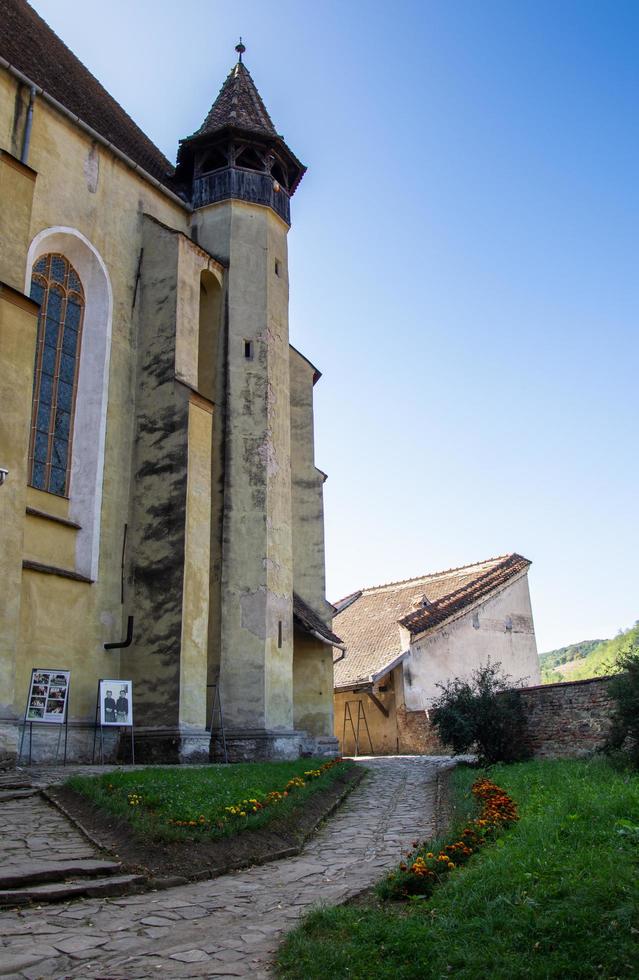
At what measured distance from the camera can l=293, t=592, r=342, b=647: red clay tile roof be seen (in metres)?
20.0

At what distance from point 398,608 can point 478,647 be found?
5353 millimetres

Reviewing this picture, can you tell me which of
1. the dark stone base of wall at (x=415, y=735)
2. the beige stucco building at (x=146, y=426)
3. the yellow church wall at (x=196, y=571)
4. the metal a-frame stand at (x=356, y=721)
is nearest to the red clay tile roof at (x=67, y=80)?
the beige stucco building at (x=146, y=426)

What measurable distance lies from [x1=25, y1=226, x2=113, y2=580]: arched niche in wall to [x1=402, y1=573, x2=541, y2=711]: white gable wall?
13784mm

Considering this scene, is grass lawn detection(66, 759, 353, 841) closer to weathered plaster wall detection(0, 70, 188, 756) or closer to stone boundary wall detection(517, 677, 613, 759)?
weathered plaster wall detection(0, 70, 188, 756)

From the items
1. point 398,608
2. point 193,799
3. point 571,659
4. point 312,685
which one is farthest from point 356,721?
point 571,659

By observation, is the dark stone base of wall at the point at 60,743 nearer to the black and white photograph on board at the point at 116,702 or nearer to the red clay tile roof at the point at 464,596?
the black and white photograph on board at the point at 116,702

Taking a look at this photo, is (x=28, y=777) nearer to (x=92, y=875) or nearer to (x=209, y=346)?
(x=92, y=875)

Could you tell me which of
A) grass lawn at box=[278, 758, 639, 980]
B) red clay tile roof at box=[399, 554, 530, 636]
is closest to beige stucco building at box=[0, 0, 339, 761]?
red clay tile roof at box=[399, 554, 530, 636]

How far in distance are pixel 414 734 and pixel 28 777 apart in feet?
54.3

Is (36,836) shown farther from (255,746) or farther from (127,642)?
(255,746)

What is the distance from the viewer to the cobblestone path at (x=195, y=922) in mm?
5016

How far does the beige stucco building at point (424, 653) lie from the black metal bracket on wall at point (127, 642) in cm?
1169

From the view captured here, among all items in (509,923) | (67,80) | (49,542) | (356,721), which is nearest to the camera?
(509,923)

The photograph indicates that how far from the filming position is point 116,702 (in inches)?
582
